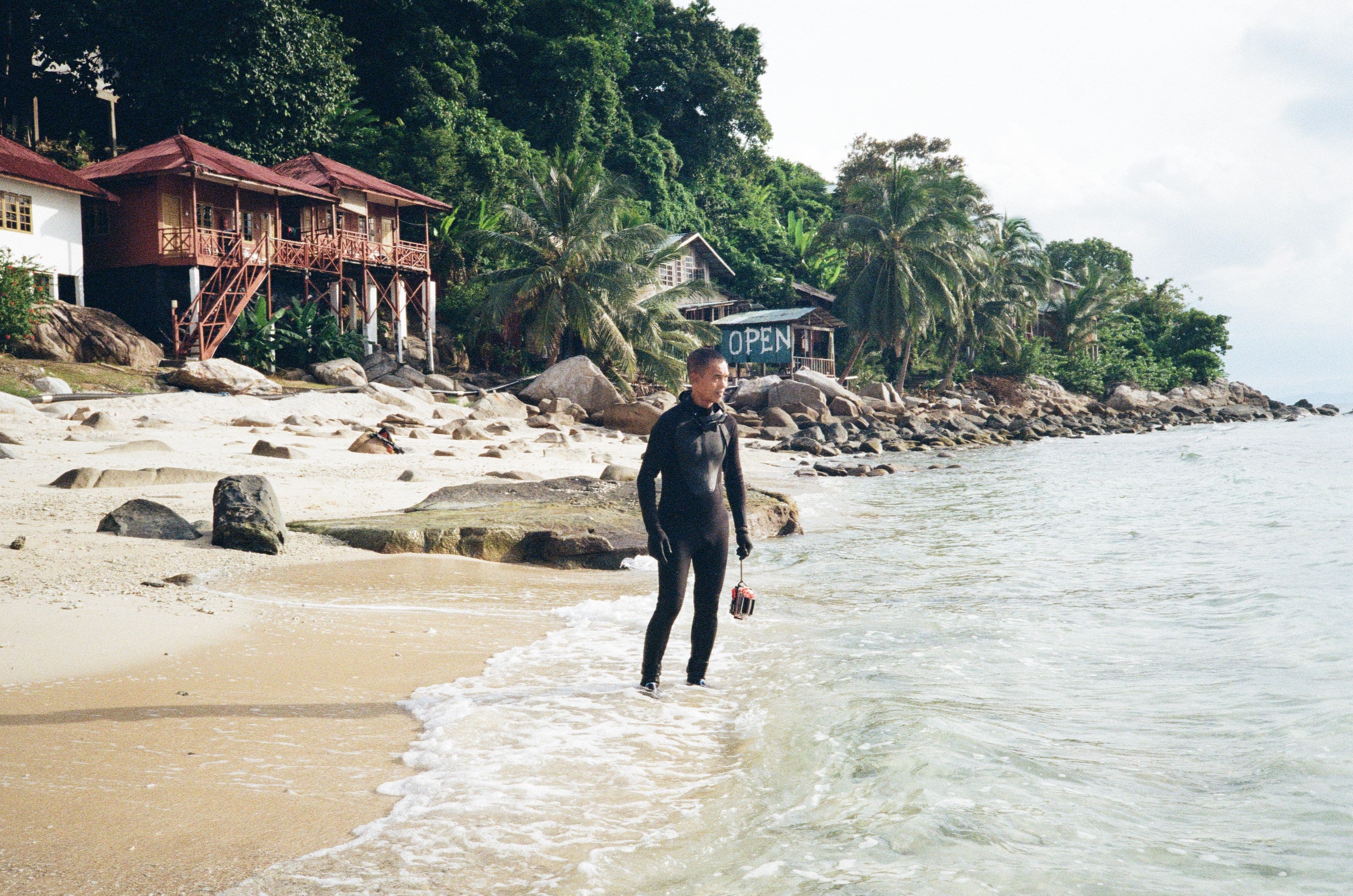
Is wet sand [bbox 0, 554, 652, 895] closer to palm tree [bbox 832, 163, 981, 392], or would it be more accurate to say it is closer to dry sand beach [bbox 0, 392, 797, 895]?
dry sand beach [bbox 0, 392, 797, 895]

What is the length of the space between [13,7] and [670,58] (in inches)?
1064

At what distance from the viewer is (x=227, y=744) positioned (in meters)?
3.87

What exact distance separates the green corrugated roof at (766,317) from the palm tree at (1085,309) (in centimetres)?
1856

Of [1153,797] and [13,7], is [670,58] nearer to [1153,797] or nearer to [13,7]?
[13,7]

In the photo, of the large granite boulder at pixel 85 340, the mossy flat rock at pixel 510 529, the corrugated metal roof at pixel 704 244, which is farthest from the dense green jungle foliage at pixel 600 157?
the mossy flat rock at pixel 510 529

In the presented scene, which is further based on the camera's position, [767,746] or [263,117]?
[263,117]

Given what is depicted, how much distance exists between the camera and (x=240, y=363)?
2519cm

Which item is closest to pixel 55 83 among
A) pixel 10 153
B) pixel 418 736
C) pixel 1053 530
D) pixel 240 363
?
pixel 10 153

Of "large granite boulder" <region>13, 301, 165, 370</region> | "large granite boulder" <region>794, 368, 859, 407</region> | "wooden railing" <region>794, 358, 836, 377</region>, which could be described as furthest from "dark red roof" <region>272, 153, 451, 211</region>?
"wooden railing" <region>794, 358, 836, 377</region>

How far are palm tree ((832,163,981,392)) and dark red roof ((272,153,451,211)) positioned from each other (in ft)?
56.3

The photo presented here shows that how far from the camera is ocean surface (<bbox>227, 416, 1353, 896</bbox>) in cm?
321

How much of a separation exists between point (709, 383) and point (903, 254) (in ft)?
121

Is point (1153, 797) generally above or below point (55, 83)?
below

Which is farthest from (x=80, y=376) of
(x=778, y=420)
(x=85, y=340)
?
(x=778, y=420)
